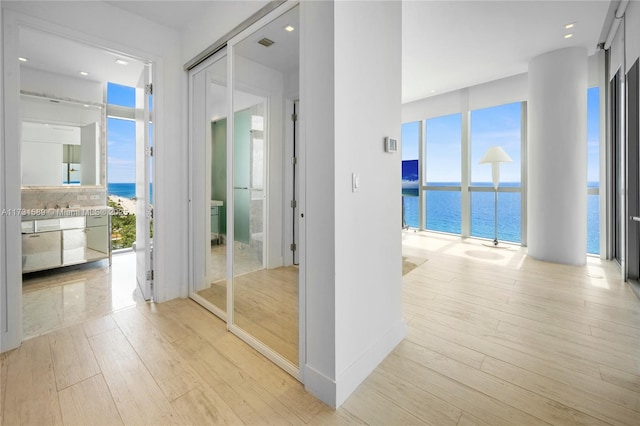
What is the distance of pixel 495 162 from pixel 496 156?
0.41 feet

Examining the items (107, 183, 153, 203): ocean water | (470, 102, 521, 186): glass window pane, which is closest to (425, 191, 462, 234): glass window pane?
(470, 102, 521, 186): glass window pane

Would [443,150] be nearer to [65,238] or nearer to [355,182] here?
[355,182]

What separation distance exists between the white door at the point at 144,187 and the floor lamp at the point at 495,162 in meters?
5.31

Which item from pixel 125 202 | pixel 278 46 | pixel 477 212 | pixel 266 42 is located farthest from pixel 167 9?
pixel 477 212

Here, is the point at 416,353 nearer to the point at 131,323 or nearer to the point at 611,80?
the point at 131,323

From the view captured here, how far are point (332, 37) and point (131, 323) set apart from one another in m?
2.67

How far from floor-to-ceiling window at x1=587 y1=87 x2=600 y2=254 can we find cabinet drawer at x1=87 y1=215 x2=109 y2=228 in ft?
23.1

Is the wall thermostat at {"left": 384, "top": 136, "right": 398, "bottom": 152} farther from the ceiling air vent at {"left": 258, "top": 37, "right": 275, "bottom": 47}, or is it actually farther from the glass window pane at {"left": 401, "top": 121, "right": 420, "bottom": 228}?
the glass window pane at {"left": 401, "top": 121, "right": 420, "bottom": 228}

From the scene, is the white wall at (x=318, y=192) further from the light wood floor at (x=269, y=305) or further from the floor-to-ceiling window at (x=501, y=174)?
the floor-to-ceiling window at (x=501, y=174)

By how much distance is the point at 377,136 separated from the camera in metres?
1.87

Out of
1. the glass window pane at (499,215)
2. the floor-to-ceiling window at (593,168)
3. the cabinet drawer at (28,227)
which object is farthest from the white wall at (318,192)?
the glass window pane at (499,215)

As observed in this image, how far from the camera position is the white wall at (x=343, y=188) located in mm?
1529

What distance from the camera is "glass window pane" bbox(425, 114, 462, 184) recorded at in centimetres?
638

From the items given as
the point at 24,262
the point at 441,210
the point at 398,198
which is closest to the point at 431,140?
the point at 441,210
